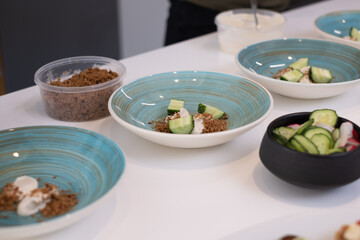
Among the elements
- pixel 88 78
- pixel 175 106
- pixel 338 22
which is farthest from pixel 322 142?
pixel 338 22

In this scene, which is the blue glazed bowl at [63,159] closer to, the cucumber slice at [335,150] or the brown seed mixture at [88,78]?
the brown seed mixture at [88,78]

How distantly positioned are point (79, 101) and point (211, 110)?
1.11ft

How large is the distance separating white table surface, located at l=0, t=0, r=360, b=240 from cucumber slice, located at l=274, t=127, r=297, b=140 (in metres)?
0.10

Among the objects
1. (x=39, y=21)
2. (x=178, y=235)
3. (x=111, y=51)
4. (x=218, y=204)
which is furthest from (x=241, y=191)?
(x=111, y=51)

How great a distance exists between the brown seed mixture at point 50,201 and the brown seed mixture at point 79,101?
1.04ft

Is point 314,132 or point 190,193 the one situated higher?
point 314,132

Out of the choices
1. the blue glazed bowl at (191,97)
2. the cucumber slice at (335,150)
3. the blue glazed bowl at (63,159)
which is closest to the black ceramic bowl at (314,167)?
the cucumber slice at (335,150)

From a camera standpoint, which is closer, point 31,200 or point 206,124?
point 31,200

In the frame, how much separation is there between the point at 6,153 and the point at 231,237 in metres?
0.54

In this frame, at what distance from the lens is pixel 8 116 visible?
1.23 metres

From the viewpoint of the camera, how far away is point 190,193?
927 mm

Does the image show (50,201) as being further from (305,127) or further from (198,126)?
(305,127)

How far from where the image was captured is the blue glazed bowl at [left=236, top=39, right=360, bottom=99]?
4.46ft

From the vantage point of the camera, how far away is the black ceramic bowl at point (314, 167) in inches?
33.4
